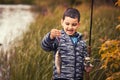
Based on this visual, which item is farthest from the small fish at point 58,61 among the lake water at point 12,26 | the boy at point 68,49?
the lake water at point 12,26

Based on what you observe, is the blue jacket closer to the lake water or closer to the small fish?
the small fish

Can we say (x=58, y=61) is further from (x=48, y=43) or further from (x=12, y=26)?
(x=12, y=26)

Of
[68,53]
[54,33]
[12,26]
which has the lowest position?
[12,26]

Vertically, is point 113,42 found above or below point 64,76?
above

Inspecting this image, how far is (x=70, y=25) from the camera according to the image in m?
4.04

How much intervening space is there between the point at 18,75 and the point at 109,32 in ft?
7.18

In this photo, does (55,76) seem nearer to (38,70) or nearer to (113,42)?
(113,42)

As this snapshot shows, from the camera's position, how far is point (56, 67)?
13.3 ft

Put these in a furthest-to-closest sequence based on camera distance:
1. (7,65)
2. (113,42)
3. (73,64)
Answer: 1. (7,65)
2. (113,42)
3. (73,64)

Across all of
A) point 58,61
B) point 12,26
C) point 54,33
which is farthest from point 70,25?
point 12,26

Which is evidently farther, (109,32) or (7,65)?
(109,32)

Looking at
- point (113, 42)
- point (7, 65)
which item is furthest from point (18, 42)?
point (113, 42)

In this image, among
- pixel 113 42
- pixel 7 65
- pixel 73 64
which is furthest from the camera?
pixel 7 65

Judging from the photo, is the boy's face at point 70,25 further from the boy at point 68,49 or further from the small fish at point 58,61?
the small fish at point 58,61
